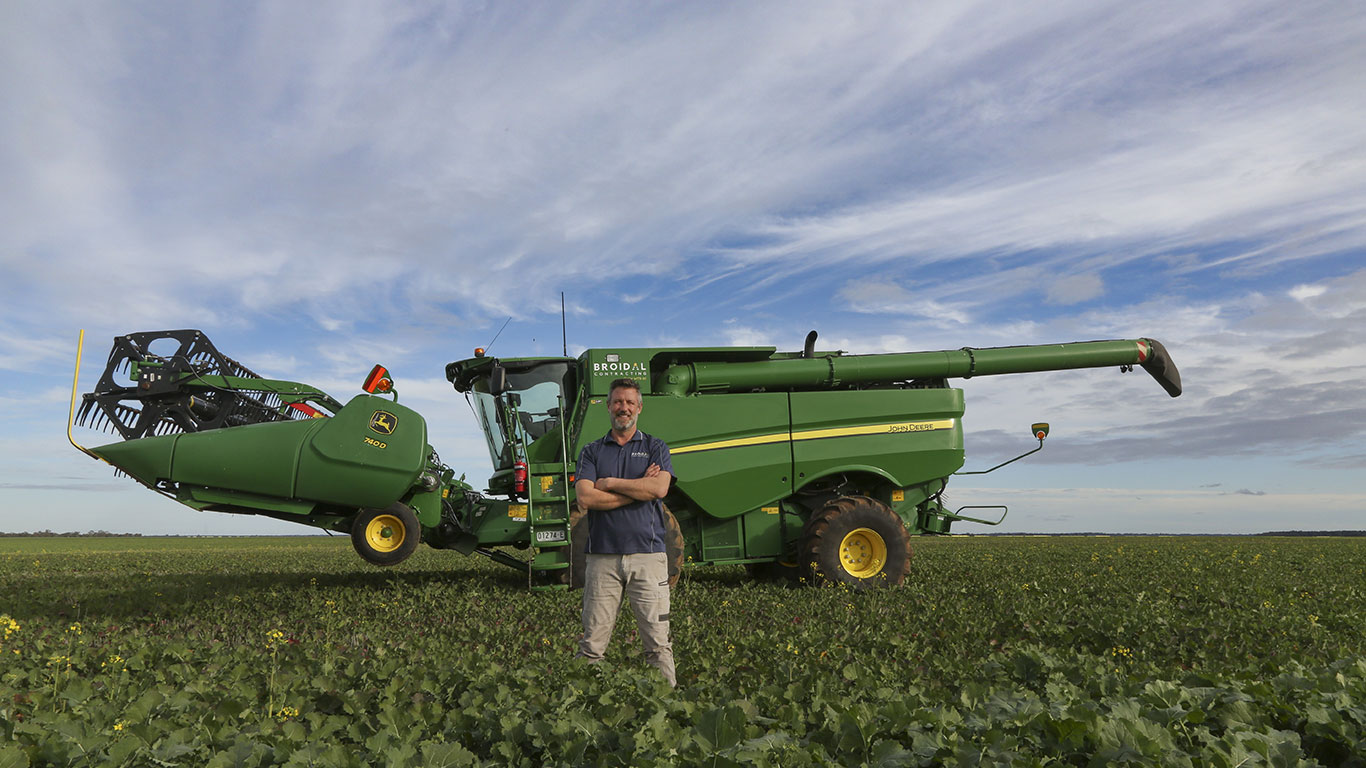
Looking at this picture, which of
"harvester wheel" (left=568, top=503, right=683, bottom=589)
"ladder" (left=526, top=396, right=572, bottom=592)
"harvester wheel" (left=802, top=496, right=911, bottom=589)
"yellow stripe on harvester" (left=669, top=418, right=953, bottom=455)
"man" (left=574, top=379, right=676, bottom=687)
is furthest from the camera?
"yellow stripe on harvester" (left=669, top=418, right=953, bottom=455)

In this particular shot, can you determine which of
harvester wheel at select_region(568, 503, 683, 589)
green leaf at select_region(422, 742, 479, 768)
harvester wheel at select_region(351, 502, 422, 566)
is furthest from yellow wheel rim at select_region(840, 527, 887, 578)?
green leaf at select_region(422, 742, 479, 768)

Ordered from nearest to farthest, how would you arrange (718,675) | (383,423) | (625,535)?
(625,535) < (718,675) < (383,423)

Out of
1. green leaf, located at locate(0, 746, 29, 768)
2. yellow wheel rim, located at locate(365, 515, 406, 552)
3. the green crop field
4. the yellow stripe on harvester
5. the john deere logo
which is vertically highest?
the john deere logo

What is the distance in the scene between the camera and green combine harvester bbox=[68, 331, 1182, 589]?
898 cm

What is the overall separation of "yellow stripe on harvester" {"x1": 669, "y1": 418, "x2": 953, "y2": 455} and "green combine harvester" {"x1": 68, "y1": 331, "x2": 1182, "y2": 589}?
0.02m

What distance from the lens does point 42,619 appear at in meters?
8.32

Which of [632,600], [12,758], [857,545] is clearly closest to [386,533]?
[632,600]

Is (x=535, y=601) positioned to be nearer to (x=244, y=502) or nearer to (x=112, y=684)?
(x=244, y=502)

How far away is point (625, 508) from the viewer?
4949 millimetres

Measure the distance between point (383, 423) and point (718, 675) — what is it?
564cm

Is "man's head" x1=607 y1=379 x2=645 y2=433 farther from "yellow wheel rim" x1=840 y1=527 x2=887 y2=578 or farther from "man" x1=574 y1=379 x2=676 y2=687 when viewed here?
"yellow wheel rim" x1=840 y1=527 x2=887 y2=578

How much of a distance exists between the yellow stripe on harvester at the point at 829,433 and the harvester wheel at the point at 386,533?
3.17 meters

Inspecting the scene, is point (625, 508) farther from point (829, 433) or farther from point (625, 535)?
point (829, 433)

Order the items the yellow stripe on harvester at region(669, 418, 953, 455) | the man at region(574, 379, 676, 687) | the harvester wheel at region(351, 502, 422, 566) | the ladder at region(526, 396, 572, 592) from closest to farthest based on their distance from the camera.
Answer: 1. the man at region(574, 379, 676, 687)
2. the ladder at region(526, 396, 572, 592)
3. the harvester wheel at region(351, 502, 422, 566)
4. the yellow stripe on harvester at region(669, 418, 953, 455)
